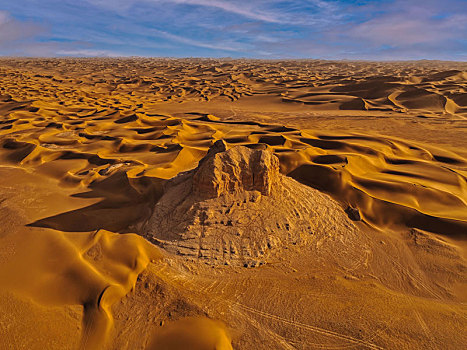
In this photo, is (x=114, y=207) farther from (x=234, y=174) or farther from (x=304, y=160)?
(x=304, y=160)

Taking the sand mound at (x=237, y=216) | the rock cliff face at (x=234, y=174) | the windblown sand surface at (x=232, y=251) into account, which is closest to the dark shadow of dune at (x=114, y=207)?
the windblown sand surface at (x=232, y=251)

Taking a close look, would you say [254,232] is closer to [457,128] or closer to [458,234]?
[458,234]

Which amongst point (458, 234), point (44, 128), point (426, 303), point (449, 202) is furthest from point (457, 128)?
point (44, 128)

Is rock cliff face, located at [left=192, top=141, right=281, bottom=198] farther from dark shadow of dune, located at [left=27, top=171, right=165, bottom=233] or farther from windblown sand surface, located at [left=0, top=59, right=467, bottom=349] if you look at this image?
dark shadow of dune, located at [left=27, top=171, right=165, bottom=233]

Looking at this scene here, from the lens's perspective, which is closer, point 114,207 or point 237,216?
point 237,216

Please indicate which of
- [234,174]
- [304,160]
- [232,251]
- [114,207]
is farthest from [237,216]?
[304,160]

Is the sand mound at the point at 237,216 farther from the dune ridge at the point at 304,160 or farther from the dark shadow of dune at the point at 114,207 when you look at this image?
the dune ridge at the point at 304,160

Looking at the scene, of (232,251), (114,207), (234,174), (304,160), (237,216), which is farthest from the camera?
(304,160)
